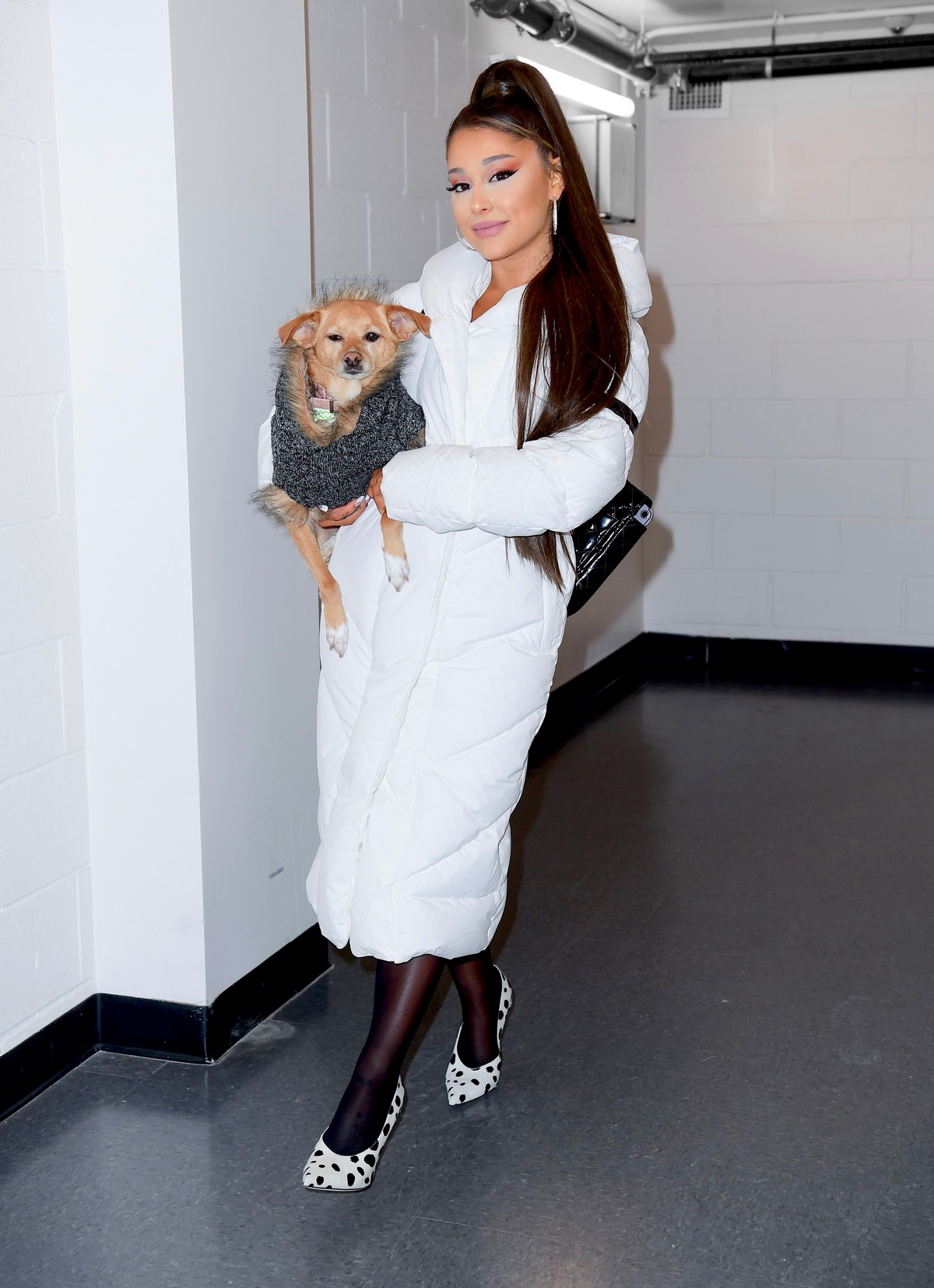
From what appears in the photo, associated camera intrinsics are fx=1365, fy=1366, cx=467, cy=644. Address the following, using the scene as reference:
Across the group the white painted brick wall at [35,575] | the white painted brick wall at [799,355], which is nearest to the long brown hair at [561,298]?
the white painted brick wall at [35,575]

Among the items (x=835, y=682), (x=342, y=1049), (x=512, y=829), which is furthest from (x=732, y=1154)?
(x=835, y=682)

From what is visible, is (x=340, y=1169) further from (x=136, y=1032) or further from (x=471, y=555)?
(x=471, y=555)

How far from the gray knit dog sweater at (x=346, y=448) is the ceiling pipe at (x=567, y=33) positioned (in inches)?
93.3

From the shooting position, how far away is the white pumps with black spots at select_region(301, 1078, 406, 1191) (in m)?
2.06

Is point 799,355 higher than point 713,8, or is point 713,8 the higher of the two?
point 713,8

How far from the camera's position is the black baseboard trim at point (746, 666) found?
5523 millimetres

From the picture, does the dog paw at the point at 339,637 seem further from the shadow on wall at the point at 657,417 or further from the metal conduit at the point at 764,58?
the shadow on wall at the point at 657,417

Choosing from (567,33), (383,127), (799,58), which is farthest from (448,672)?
(799,58)

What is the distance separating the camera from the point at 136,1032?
252 centimetres

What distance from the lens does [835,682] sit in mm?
5613

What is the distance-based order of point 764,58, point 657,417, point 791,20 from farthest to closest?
point 657,417, point 764,58, point 791,20

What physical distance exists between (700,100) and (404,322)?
4190 mm

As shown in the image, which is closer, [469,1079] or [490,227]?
[490,227]

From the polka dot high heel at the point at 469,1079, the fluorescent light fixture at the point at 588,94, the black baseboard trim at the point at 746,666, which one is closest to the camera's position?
the polka dot high heel at the point at 469,1079
